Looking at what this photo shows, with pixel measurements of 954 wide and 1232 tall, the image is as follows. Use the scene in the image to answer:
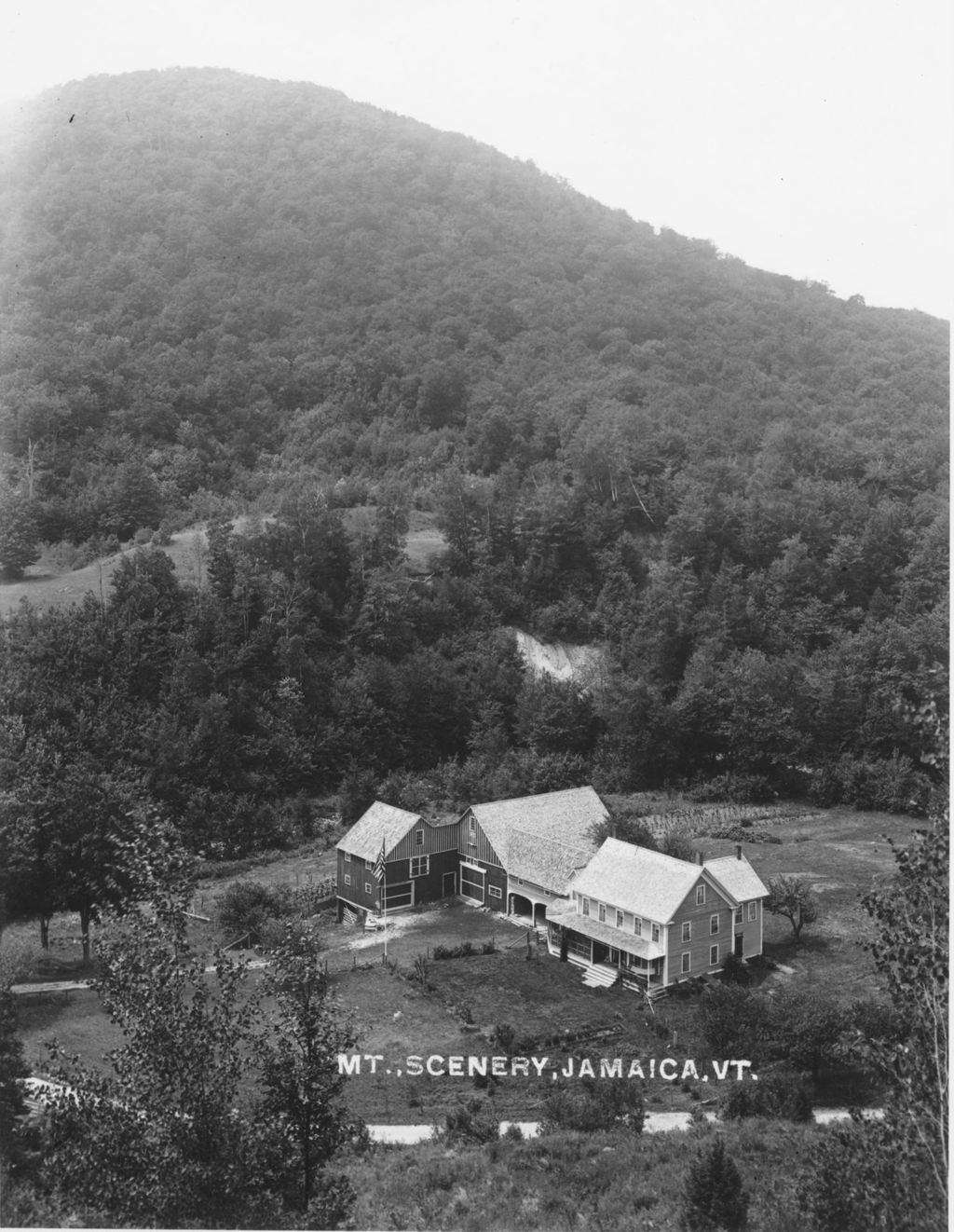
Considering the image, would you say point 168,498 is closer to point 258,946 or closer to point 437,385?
point 437,385

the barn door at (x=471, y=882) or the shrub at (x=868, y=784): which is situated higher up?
the shrub at (x=868, y=784)

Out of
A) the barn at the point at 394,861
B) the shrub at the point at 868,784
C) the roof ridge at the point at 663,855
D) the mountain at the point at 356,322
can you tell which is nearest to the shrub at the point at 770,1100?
the roof ridge at the point at 663,855

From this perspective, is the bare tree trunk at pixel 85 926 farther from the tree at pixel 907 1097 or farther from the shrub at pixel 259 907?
the tree at pixel 907 1097

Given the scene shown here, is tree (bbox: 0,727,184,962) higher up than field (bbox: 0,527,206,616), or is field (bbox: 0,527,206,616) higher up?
field (bbox: 0,527,206,616)

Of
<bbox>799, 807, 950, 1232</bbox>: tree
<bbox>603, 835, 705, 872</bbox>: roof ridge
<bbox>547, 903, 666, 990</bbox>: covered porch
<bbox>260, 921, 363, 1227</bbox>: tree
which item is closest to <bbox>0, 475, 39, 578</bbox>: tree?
<bbox>260, 921, 363, 1227</bbox>: tree

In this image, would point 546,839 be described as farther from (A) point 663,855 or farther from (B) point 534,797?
(A) point 663,855

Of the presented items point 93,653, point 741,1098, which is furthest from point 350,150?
point 741,1098

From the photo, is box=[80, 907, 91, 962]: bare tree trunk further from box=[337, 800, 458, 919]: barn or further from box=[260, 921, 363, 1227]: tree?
box=[260, 921, 363, 1227]: tree
